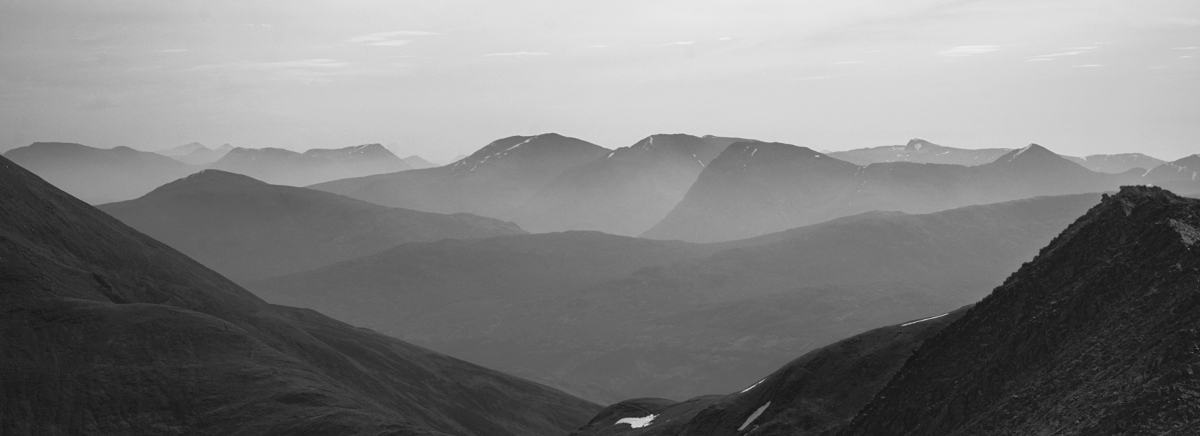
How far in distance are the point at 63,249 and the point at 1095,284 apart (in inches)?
5702

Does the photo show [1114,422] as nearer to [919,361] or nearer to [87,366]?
[919,361]

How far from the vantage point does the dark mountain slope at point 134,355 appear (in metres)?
102

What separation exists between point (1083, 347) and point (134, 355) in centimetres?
10558

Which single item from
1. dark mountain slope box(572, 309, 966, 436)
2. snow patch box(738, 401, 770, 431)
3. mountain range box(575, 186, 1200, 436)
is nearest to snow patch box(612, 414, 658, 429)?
dark mountain slope box(572, 309, 966, 436)

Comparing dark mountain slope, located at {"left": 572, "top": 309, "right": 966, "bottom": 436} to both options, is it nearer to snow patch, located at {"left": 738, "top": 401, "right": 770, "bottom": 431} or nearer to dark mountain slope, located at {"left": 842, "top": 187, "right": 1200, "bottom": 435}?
snow patch, located at {"left": 738, "top": 401, "right": 770, "bottom": 431}

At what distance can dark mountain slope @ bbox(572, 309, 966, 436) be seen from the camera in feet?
216

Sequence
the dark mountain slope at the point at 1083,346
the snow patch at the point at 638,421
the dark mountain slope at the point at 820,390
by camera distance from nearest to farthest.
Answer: the dark mountain slope at the point at 1083,346 < the dark mountain slope at the point at 820,390 < the snow patch at the point at 638,421

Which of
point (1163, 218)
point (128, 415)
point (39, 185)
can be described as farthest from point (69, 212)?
point (1163, 218)

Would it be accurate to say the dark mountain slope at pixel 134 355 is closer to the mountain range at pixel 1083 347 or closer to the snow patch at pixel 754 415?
the snow patch at pixel 754 415

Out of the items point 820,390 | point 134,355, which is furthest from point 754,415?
point 134,355

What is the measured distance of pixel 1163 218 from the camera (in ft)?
145

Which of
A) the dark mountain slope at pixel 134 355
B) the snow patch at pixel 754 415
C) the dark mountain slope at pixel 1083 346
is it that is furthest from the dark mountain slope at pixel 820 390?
the dark mountain slope at pixel 134 355

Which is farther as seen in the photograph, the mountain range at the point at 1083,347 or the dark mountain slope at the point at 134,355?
the dark mountain slope at the point at 134,355

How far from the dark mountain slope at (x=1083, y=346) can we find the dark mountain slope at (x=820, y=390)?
14.7 metres
